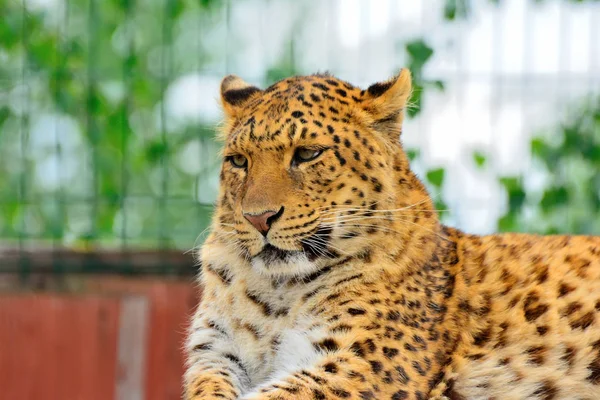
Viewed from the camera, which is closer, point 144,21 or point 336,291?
point 336,291

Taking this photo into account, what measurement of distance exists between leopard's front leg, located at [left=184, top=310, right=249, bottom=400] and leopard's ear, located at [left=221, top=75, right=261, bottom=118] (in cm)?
126

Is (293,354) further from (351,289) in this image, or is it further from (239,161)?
(239,161)

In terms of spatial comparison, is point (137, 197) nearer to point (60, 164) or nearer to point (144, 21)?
point (60, 164)

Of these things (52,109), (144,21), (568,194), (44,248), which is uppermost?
(144,21)

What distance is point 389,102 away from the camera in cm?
595

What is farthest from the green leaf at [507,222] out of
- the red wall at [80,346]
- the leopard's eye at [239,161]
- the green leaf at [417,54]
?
the leopard's eye at [239,161]

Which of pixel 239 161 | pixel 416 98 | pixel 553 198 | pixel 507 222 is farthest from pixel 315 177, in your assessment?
pixel 553 198

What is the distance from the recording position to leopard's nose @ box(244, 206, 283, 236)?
543 cm

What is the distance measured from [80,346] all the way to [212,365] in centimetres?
422

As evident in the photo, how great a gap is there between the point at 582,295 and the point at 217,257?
2.15 meters

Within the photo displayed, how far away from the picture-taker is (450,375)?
5.61 metres

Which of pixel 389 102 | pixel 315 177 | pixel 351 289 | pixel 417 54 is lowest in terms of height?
pixel 351 289

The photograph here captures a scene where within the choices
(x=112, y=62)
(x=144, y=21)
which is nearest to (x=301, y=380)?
(x=112, y=62)

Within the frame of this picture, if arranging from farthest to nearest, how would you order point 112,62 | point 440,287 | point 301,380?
point 112,62 → point 440,287 → point 301,380
